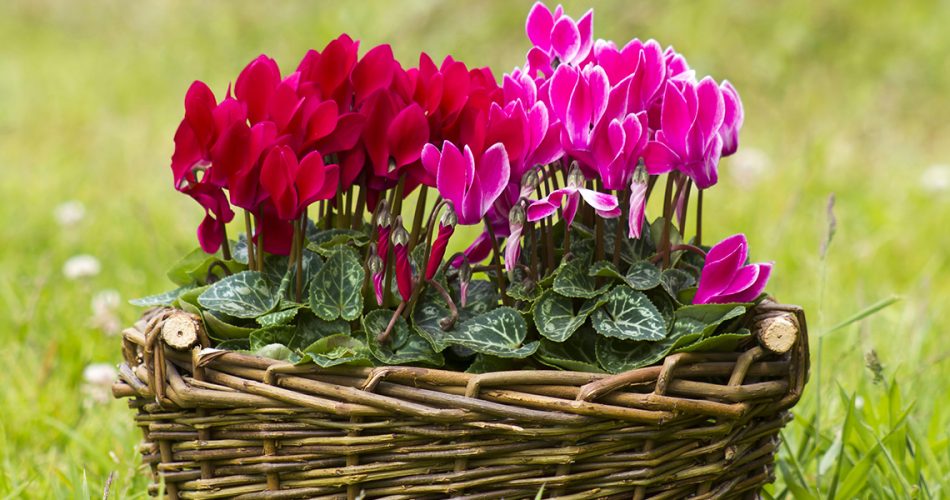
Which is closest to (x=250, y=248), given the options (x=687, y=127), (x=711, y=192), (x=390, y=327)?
(x=390, y=327)

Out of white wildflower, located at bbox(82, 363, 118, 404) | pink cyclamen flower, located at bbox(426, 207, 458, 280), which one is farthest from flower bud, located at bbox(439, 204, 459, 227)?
white wildflower, located at bbox(82, 363, 118, 404)

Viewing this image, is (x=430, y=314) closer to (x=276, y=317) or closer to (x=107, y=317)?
(x=276, y=317)

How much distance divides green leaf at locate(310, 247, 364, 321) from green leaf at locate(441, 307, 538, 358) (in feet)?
0.41

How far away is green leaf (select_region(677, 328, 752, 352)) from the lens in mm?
1248

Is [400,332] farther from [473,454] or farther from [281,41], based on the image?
[281,41]

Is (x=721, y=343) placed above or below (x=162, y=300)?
below

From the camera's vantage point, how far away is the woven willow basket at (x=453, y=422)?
1217 millimetres

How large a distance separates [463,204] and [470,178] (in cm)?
3

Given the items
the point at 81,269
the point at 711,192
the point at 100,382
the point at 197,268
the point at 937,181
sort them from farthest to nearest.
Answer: the point at 711,192
the point at 937,181
the point at 81,269
the point at 100,382
the point at 197,268

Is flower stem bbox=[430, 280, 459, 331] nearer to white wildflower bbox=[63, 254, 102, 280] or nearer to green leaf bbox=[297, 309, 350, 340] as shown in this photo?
green leaf bbox=[297, 309, 350, 340]

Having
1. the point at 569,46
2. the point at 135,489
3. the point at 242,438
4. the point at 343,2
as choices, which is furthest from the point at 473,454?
the point at 343,2

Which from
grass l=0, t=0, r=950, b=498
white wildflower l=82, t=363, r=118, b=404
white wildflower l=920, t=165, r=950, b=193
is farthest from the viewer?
white wildflower l=920, t=165, r=950, b=193

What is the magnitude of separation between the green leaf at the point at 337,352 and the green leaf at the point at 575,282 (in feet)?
0.82

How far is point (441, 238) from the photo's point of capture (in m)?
1.27
